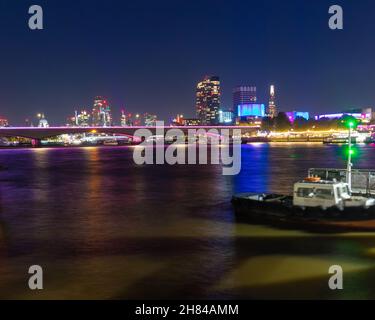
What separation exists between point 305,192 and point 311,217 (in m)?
1.50

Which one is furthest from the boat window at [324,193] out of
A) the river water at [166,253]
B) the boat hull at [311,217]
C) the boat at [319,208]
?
the river water at [166,253]

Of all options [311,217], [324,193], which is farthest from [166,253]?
[324,193]

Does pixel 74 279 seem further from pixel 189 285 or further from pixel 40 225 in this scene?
pixel 40 225

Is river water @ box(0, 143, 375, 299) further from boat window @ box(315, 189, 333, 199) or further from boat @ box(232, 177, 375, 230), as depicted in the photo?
boat window @ box(315, 189, 333, 199)

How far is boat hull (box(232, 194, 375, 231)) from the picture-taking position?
25.5 meters

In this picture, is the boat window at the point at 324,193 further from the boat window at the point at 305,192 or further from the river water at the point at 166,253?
the river water at the point at 166,253

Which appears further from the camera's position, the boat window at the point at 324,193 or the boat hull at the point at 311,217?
the boat window at the point at 324,193

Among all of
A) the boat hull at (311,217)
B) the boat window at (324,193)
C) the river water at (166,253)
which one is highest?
the boat window at (324,193)

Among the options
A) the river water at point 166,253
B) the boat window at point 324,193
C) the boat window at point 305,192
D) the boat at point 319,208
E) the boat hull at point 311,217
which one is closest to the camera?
the river water at point 166,253

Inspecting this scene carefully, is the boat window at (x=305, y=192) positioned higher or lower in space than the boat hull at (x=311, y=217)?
higher

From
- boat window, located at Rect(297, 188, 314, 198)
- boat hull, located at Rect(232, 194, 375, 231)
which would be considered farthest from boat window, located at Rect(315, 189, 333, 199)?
boat hull, located at Rect(232, 194, 375, 231)

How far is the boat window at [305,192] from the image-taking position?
26.8 m
